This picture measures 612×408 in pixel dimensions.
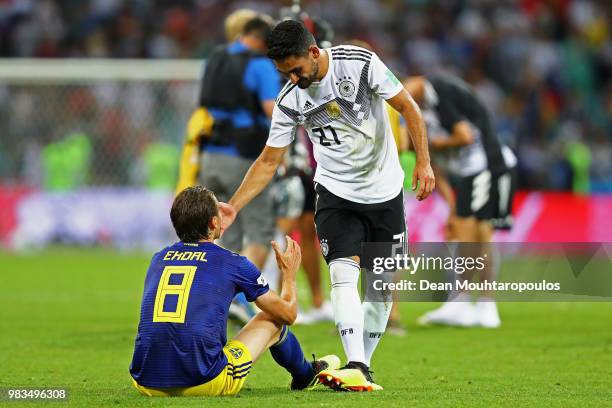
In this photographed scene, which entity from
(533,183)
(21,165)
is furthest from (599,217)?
(21,165)

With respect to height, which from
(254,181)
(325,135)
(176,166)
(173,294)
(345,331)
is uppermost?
(176,166)

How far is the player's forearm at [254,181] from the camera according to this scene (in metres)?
6.62

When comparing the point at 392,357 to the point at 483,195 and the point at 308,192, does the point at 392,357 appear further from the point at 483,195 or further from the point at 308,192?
the point at 483,195

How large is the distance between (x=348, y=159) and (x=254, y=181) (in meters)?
0.56

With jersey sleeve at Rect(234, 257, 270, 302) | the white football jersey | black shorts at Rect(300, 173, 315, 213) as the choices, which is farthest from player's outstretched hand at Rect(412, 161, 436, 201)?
black shorts at Rect(300, 173, 315, 213)

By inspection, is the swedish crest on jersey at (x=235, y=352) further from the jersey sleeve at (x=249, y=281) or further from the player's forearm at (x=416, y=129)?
the player's forearm at (x=416, y=129)

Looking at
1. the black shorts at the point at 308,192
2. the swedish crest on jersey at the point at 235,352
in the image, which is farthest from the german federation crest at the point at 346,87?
the black shorts at the point at 308,192

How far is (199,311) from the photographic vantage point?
5777mm

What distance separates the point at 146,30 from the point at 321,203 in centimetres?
1777

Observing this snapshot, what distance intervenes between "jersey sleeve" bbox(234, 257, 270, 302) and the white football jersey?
0.93 metres

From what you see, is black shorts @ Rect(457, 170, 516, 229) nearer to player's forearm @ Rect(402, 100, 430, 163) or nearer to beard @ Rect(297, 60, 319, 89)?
player's forearm @ Rect(402, 100, 430, 163)

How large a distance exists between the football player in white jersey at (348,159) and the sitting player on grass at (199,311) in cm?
39

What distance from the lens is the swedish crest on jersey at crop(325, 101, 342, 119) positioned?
6.42m

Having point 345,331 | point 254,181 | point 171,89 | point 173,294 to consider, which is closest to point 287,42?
point 254,181
